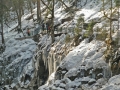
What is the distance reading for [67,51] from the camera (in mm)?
18781

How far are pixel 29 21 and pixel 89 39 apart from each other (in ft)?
66.4

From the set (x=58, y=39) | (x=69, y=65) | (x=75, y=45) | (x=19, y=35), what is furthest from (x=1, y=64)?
(x=69, y=65)

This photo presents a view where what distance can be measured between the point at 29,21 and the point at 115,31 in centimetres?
2152

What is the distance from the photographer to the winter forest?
48.0 feet

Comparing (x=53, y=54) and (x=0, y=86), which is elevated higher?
(x=53, y=54)

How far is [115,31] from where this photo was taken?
57.6 feet

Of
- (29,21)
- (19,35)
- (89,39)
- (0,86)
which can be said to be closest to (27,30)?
(19,35)

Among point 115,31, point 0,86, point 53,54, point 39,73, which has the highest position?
point 115,31

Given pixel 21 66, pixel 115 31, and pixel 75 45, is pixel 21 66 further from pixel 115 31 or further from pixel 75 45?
pixel 115 31

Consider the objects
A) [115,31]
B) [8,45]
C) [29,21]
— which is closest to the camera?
[115,31]

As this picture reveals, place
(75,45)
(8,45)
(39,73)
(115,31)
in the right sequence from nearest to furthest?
1. (115,31)
2. (75,45)
3. (39,73)
4. (8,45)

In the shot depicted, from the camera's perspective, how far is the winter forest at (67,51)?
14.6m

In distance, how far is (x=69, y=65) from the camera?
16391 millimetres

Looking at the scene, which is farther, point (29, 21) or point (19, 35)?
point (29, 21)
